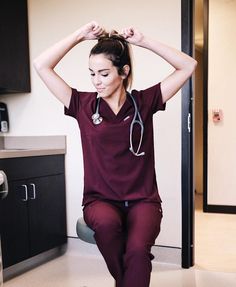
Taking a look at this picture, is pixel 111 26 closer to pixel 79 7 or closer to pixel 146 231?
pixel 79 7

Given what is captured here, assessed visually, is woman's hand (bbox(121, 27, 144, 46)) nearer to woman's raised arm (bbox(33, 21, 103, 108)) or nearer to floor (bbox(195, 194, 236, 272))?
woman's raised arm (bbox(33, 21, 103, 108))

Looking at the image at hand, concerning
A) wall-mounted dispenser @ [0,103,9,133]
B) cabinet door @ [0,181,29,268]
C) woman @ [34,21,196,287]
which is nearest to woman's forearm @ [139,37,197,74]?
woman @ [34,21,196,287]

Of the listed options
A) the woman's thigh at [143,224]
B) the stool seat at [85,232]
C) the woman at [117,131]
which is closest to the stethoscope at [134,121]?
the woman at [117,131]

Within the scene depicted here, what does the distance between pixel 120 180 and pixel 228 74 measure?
9.05ft

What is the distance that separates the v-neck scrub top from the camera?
49.8 inches

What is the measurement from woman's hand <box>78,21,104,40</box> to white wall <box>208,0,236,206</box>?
2.59 metres

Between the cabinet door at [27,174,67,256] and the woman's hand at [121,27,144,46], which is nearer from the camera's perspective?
the woman's hand at [121,27,144,46]

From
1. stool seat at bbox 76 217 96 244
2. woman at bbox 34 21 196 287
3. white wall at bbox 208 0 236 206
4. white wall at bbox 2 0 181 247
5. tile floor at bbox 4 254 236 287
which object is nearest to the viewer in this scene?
woman at bbox 34 21 196 287

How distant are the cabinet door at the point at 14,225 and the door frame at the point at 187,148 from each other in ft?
3.47

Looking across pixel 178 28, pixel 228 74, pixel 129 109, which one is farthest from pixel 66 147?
pixel 228 74

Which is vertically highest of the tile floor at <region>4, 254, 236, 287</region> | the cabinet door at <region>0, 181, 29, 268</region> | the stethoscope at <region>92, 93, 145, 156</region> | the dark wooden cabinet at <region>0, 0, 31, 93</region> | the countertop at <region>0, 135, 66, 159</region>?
the dark wooden cabinet at <region>0, 0, 31, 93</region>

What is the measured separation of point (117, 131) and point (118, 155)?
9 cm

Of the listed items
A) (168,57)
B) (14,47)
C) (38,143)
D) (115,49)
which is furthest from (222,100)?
(115,49)

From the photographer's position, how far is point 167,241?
231 centimetres
